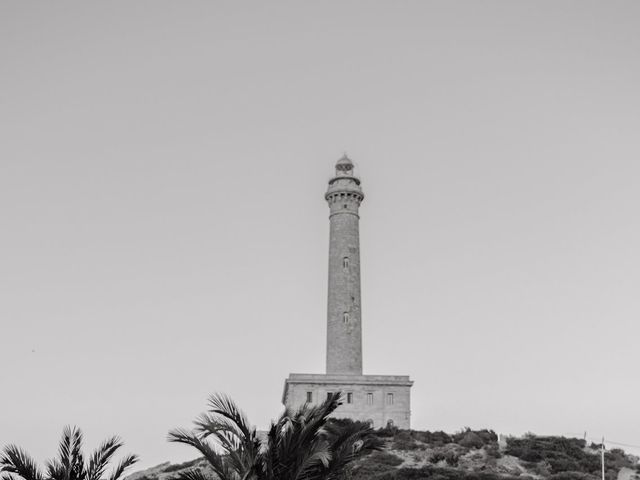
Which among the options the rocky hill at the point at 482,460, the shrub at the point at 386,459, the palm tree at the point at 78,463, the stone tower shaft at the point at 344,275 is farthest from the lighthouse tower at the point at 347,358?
the palm tree at the point at 78,463

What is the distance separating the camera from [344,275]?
180 feet

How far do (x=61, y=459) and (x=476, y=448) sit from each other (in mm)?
30652

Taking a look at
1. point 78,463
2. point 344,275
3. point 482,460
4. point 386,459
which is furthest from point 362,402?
point 78,463

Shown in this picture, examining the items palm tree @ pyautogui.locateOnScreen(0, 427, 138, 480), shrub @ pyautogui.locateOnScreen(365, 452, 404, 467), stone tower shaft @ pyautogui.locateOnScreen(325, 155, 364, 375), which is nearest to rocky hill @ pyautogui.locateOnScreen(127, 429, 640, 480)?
shrub @ pyautogui.locateOnScreen(365, 452, 404, 467)

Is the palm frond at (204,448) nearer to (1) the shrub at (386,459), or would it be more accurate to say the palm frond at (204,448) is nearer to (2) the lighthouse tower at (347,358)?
(1) the shrub at (386,459)

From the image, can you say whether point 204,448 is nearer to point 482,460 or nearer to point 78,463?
point 78,463

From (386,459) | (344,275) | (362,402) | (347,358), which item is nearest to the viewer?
(386,459)

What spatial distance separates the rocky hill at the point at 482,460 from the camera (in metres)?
35.7

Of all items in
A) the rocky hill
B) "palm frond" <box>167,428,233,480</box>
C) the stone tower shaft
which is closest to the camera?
"palm frond" <box>167,428,233,480</box>

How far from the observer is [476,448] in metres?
42.8

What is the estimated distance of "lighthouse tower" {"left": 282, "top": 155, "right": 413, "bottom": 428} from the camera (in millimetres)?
52250

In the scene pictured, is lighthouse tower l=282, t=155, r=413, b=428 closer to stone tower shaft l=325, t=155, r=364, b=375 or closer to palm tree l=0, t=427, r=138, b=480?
stone tower shaft l=325, t=155, r=364, b=375

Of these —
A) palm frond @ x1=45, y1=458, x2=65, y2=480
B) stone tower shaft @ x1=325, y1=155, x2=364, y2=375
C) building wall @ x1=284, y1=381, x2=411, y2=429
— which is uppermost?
stone tower shaft @ x1=325, y1=155, x2=364, y2=375

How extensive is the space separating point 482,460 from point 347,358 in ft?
49.9
